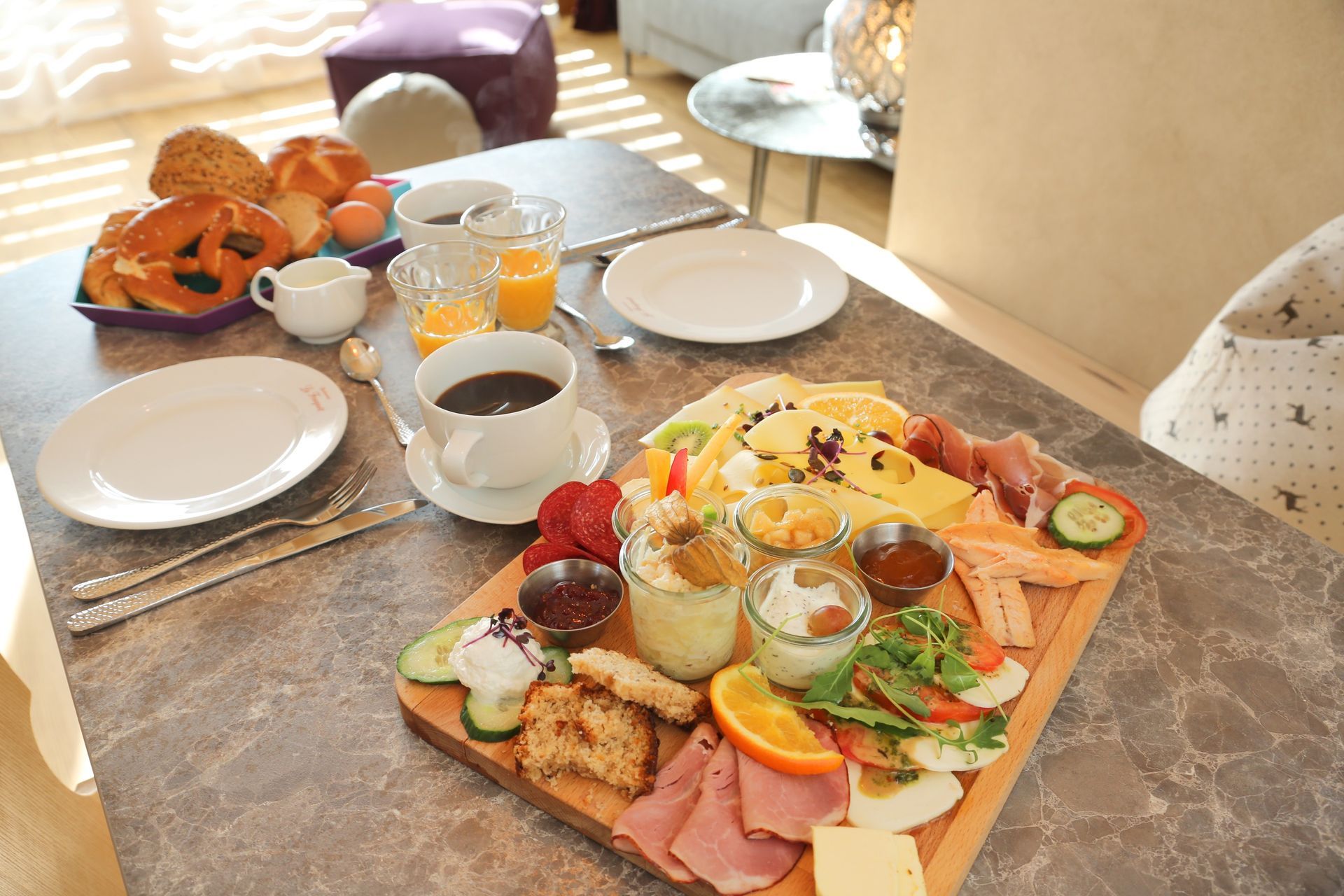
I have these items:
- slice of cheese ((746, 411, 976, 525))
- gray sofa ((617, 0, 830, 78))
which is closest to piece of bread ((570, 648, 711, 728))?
slice of cheese ((746, 411, 976, 525))

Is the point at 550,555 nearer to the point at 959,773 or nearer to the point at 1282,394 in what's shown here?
the point at 959,773

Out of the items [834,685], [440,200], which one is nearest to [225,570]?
[834,685]

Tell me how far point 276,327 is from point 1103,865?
4.87ft

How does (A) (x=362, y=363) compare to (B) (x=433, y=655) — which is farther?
(A) (x=362, y=363)

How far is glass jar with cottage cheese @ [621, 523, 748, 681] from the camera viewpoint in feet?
3.02

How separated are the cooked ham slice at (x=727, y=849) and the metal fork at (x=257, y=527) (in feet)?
2.14

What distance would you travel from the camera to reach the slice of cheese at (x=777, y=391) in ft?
4.39

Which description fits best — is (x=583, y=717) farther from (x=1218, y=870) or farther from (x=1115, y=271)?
(x=1115, y=271)

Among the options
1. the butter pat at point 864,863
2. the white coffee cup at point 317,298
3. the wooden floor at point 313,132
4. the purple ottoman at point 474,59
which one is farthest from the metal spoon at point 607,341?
the purple ottoman at point 474,59

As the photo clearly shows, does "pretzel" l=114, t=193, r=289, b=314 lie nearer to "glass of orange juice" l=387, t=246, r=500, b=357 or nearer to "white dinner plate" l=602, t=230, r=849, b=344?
"glass of orange juice" l=387, t=246, r=500, b=357

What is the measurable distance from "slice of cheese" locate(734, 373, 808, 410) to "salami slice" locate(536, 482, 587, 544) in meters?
0.33

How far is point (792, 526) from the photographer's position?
1054mm

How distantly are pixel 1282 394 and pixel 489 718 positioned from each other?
4.73 ft

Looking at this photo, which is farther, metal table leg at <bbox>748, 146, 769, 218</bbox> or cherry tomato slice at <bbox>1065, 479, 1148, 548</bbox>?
metal table leg at <bbox>748, 146, 769, 218</bbox>
